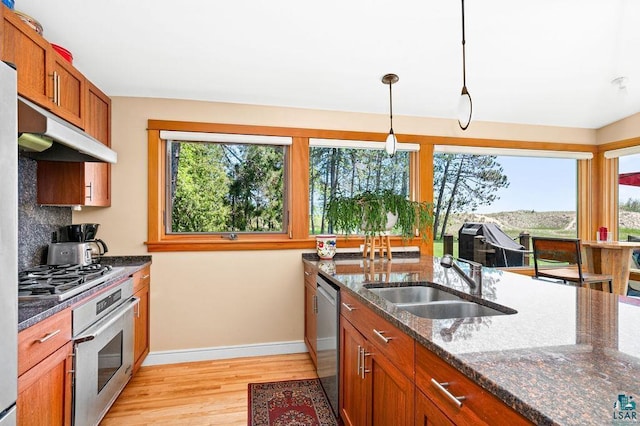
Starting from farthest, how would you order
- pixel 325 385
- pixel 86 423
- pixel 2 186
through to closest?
pixel 325 385, pixel 86 423, pixel 2 186

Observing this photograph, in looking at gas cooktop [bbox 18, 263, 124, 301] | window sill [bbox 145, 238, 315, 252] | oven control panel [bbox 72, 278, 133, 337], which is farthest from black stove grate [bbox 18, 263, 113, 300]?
window sill [bbox 145, 238, 315, 252]

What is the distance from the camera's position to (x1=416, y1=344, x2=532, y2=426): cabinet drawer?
0.76 metres

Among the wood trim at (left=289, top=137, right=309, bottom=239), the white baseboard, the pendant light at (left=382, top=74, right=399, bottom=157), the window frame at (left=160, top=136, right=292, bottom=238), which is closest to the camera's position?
the pendant light at (left=382, top=74, right=399, bottom=157)

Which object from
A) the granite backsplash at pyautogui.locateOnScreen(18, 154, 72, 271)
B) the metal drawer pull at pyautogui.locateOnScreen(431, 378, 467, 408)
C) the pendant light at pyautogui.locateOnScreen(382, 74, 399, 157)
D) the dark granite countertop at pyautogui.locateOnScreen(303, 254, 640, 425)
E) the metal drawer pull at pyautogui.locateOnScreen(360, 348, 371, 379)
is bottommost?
the metal drawer pull at pyautogui.locateOnScreen(360, 348, 371, 379)

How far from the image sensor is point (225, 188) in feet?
10.8

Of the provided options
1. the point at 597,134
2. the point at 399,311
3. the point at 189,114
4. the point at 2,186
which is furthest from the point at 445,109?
Result: the point at 2,186

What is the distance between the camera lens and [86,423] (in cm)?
181

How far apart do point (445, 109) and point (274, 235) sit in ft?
6.74

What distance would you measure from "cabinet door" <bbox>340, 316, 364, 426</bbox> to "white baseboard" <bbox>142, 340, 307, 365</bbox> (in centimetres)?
127

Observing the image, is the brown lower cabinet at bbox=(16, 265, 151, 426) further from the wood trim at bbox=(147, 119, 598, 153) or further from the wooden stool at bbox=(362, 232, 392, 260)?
the wooden stool at bbox=(362, 232, 392, 260)

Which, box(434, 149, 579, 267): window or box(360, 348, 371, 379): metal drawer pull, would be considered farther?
box(434, 149, 579, 267): window

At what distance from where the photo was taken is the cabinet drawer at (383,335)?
1.21m

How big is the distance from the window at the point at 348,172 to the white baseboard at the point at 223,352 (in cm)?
110

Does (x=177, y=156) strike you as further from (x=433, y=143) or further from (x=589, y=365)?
(x=589, y=365)
